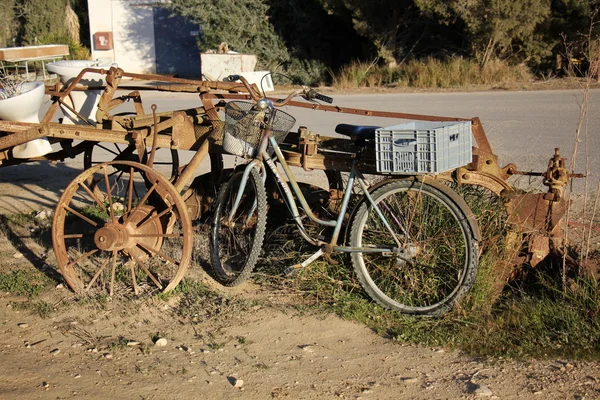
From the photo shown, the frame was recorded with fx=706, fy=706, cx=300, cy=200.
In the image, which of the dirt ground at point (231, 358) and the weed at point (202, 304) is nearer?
the dirt ground at point (231, 358)

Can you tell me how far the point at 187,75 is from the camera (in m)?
30.2

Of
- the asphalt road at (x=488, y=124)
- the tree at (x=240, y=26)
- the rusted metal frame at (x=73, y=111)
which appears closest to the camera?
the rusted metal frame at (x=73, y=111)

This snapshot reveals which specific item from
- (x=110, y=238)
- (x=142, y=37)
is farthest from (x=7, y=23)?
(x=110, y=238)

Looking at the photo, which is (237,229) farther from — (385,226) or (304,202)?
(385,226)

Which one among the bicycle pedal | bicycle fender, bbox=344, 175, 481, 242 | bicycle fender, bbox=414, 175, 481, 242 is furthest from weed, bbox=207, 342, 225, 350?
bicycle fender, bbox=414, 175, 481, 242

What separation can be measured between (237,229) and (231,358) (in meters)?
1.36

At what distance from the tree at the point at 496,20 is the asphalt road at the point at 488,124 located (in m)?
3.23

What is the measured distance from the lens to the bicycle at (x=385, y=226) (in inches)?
178

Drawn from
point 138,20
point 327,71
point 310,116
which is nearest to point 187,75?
point 138,20

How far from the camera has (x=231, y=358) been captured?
13.8 ft

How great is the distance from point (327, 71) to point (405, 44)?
3.18m

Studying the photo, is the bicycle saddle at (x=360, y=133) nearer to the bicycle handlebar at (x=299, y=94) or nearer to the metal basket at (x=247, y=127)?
the bicycle handlebar at (x=299, y=94)

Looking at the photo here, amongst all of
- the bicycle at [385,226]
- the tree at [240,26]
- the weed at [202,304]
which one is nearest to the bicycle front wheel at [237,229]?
the bicycle at [385,226]

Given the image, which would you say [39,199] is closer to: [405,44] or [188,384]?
[188,384]
